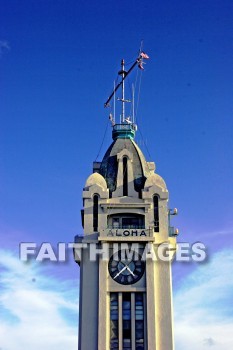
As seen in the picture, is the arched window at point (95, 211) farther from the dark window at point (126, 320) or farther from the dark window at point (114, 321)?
the dark window at point (126, 320)

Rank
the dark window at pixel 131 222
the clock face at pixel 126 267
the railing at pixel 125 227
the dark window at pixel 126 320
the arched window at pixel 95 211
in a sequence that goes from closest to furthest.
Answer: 1. the dark window at pixel 126 320
2. the clock face at pixel 126 267
3. the railing at pixel 125 227
4. the arched window at pixel 95 211
5. the dark window at pixel 131 222

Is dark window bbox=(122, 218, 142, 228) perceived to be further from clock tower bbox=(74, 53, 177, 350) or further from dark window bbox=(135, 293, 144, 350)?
dark window bbox=(135, 293, 144, 350)

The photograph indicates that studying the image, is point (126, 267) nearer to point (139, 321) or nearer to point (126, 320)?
point (126, 320)

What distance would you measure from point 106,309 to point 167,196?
1202 cm

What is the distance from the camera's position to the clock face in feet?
184


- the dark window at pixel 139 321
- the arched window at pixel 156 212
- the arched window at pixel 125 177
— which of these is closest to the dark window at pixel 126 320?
the dark window at pixel 139 321

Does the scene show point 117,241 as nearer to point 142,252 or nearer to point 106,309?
point 142,252

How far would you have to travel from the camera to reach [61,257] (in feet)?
183

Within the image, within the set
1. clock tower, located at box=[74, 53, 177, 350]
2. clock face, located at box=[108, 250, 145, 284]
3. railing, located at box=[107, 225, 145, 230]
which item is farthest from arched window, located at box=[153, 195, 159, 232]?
clock face, located at box=[108, 250, 145, 284]

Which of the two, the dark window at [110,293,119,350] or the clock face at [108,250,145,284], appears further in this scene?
the clock face at [108,250,145,284]

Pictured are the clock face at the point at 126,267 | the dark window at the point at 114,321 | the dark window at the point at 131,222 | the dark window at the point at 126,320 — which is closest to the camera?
the dark window at the point at 114,321

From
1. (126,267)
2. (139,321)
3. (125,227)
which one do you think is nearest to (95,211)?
(125,227)

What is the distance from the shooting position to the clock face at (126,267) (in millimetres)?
56062

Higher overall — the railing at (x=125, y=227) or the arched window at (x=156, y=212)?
the arched window at (x=156, y=212)
